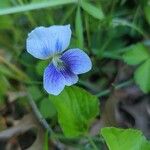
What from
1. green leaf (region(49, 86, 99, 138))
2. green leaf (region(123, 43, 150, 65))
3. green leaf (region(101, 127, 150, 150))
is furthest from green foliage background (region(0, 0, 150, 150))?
green leaf (region(101, 127, 150, 150))

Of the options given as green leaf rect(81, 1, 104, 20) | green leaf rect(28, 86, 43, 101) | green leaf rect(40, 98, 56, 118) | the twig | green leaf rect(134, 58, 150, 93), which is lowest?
the twig

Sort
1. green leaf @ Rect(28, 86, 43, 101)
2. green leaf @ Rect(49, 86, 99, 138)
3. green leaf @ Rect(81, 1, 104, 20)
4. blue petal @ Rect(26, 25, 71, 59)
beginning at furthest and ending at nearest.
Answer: green leaf @ Rect(28, 86, 43, 101) < green leaf @ Rect(81, 1, 104, 20) < green leaf @ Rect(49, 86, 99, 138) < blue petal @ Rect(26, 25, 71, 59)

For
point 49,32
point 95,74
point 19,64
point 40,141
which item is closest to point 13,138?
point 40,141

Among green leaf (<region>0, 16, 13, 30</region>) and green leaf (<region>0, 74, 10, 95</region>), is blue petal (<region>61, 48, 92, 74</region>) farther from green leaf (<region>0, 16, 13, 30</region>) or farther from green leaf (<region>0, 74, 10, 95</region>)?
green leaf (<region>0, 16, 13, 30</region>)

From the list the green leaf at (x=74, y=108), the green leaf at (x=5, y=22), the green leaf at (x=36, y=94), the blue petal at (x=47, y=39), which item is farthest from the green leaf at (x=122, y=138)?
the green leaf at (x=5, y=22)

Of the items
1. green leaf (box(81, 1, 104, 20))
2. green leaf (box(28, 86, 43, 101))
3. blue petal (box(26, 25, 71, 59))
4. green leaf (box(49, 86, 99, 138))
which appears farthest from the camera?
green leaf (box(28, 86, 43, 101))

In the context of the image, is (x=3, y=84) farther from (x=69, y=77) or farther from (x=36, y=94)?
(x=69, y=77)

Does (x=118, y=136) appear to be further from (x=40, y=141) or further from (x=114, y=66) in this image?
(x=114, y=66)

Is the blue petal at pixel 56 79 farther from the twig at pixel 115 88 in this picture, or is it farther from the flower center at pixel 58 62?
the twig at pixel 115 88
